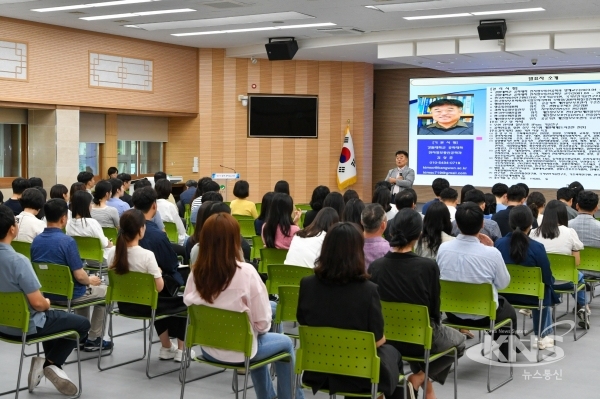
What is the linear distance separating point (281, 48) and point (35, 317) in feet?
31.8

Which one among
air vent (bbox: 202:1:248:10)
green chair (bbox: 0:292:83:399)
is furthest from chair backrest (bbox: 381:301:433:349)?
air vent (bbox: 202:1:248:10)

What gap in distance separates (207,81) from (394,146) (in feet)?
14.5

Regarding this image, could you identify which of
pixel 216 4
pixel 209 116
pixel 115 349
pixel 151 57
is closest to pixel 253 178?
pixel 209 116

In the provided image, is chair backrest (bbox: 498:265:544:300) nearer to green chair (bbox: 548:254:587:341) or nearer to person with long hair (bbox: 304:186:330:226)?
green chair (bbox: 548:254:587:341)

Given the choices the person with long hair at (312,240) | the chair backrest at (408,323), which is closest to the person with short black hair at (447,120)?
the person with long hair at (312,240)

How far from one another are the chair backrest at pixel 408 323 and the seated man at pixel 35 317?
2.02 metres

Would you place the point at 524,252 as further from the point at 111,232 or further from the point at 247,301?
the point at 111,232

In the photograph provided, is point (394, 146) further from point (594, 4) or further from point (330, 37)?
point (594, 4)

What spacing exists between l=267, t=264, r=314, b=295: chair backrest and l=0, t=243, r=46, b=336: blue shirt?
6.00ft

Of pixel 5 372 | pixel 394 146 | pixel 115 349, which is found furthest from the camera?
pixel 394 146

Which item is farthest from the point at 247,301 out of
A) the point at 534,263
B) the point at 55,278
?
the point at 534,263

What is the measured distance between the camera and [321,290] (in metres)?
3.93

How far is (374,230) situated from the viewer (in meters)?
5.25

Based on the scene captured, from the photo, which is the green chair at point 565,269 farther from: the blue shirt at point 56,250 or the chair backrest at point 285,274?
the blue shirt at point 56,250
